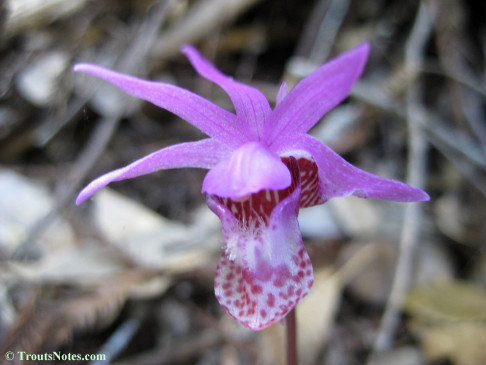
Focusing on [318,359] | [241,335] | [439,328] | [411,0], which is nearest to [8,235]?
[241,335]

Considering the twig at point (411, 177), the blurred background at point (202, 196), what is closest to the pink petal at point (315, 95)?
the blurred background at point (202, 196)

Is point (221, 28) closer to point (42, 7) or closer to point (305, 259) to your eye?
point (42, 7)

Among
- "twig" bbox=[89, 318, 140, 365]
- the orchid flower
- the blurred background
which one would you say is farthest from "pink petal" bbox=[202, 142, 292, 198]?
"twig" bbox=[89, 318, 140, 365]

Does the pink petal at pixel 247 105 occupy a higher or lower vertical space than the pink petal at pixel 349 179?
higher

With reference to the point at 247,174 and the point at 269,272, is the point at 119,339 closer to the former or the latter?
the point at 269,272

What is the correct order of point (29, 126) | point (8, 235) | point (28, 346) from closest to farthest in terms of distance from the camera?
point (28, 346), point (8, 235), point (29, 126)

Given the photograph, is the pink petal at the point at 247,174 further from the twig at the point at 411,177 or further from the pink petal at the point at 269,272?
the twig at the point at 411,177
